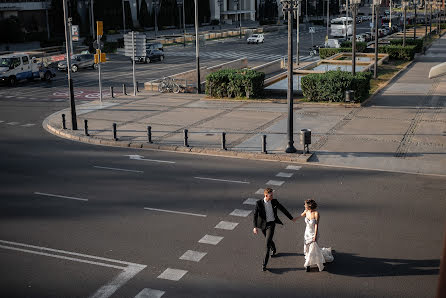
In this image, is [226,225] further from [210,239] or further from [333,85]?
[333,85]

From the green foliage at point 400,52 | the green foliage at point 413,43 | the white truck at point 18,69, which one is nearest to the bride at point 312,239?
the white truck at point 18,69

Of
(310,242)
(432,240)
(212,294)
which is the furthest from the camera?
(432,240)

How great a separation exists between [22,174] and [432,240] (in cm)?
1270

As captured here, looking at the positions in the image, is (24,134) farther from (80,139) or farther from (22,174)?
(22,174)

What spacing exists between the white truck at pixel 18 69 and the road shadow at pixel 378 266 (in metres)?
34.9

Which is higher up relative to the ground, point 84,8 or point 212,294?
point 84,8

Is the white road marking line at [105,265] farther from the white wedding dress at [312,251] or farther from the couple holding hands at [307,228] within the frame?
the white wedding dress at [312,251]

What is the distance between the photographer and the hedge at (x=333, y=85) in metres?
29.5

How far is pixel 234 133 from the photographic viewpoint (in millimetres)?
24016

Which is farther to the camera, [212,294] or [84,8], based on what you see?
[84,8]

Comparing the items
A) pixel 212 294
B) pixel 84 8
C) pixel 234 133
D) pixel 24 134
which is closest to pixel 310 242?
pixel 212 294

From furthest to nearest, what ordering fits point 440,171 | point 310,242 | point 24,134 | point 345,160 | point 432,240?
point 24,134
point 345,160
point 440,171
point 432,240
point 310,242

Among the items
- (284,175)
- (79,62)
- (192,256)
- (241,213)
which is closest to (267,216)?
(192,256)

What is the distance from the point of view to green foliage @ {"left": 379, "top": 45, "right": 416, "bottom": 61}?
172 ft
